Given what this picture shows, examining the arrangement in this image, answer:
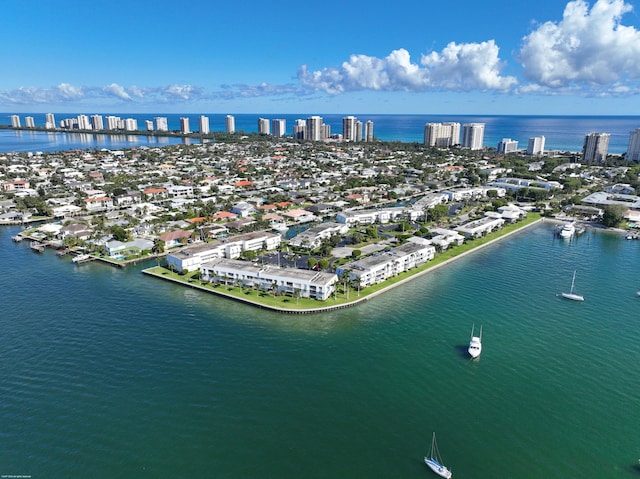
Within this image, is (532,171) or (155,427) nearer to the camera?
(155,427)

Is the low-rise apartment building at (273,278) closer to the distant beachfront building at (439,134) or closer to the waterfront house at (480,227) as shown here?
the waterfront house at (480,227)

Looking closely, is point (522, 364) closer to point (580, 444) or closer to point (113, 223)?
point (580, 444)

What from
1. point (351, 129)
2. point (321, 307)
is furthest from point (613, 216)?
point (351, 129)

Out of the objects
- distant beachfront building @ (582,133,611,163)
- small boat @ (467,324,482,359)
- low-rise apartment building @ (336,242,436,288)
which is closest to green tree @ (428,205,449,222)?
low-rise apartment building @ (336,242,436,288)

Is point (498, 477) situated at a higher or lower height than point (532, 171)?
lower

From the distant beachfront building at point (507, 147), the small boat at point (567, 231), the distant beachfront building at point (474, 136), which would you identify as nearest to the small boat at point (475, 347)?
the small boat at point (567, 231)

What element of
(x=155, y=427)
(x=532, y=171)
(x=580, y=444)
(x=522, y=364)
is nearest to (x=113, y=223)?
(x=155, y=427)
